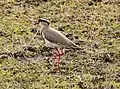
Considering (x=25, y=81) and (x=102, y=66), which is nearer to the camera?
(x=25, y=81)

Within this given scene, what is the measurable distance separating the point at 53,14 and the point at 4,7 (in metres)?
1.22

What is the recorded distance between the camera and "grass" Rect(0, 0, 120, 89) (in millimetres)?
7777

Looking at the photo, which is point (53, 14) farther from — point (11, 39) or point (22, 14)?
point (11, 39)

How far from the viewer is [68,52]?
29.6ft

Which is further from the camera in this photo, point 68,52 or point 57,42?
point 68,52

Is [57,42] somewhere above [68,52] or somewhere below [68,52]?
above

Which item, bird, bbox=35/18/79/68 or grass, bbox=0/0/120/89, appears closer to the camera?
grass, bbox=0/0/120/89

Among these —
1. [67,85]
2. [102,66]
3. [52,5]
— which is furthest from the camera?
[52,5]

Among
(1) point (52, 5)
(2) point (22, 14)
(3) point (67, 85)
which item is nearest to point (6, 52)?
(3) point (67, 85)

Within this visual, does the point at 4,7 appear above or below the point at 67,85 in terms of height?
above

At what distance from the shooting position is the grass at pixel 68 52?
7.78m

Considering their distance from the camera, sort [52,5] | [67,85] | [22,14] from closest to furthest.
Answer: [67,85] → [22,14] → [52,5]

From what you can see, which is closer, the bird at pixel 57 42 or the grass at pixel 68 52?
the grass at pixel 68 52

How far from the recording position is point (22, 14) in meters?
11.2
